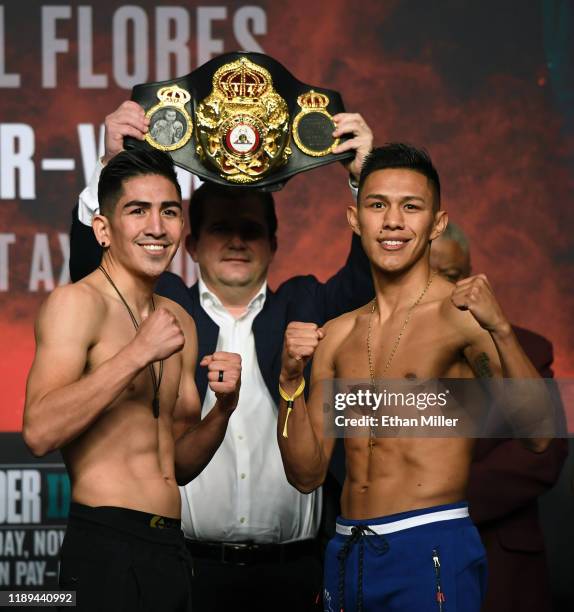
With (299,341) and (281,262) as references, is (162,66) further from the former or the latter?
(299,341)

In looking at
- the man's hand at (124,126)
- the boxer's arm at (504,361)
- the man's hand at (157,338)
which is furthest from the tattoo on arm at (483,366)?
the man's hand at (124,126)

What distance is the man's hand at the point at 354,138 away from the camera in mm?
3160

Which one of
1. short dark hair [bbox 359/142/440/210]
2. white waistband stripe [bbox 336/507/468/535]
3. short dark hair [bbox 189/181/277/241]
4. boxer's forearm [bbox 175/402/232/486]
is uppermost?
short dark hair [bbox 189/181/277/241]

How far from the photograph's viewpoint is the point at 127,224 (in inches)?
105

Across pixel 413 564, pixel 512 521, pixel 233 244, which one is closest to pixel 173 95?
pixel 233 244

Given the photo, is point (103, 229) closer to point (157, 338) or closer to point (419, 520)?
point (157, 338)

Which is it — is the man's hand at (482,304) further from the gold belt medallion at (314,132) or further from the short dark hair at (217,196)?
the short dark hair at (217,196)

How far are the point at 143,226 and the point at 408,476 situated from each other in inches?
31.1

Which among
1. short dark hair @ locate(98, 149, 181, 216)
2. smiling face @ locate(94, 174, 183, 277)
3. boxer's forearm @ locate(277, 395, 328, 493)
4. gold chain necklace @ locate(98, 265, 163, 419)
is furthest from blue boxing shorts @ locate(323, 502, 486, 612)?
short dark hair @ locate(98, 149, 181, 216)

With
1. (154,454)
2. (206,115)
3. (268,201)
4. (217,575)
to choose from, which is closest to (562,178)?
(268,201)

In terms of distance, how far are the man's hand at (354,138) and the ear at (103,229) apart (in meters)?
0.74

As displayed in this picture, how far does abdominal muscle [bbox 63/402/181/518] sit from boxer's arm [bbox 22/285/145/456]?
86 millimetres

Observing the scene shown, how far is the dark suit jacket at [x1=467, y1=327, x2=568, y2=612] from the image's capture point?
357 centimetres

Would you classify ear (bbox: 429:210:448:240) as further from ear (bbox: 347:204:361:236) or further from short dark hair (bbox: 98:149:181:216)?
short dark hair (bbox: 98:149:181:216)
